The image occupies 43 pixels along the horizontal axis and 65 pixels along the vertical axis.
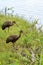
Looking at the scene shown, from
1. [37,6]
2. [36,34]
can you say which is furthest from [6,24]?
[37,6]

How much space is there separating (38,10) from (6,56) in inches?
216

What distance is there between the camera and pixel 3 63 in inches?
214

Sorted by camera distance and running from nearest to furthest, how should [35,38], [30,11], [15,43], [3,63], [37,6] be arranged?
[3,63] < [15,43] < [35,38] < [30,11] < [37,6]

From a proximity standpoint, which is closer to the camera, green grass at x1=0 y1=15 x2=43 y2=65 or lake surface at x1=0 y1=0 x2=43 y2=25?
green grass at x1=0 y1=15 x2=43 y2=65

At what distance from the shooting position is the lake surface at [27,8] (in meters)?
10.2

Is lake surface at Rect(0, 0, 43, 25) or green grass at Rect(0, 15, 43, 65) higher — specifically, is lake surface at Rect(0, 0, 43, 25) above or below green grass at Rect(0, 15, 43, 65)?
below

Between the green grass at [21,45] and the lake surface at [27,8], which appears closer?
the green grass at [21,45]

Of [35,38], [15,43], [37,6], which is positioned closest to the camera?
[15,43]

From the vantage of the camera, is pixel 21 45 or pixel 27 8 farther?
pixel 27 8

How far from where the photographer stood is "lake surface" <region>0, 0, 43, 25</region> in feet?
33.5

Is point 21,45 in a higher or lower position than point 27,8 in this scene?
higher

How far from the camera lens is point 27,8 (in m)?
11.4

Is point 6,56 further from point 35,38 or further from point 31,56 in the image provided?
point 35,38

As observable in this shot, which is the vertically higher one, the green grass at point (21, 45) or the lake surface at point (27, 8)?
the green grass at point (21, 45)
